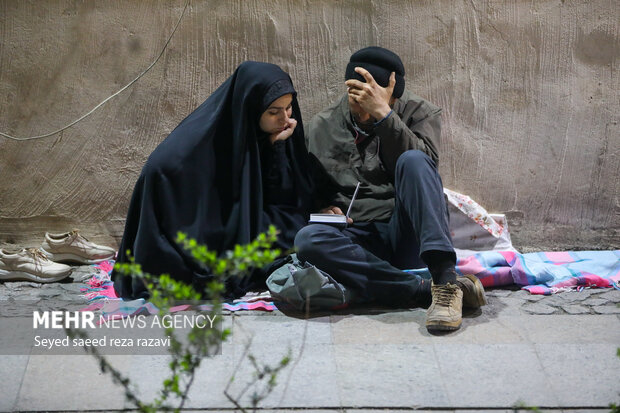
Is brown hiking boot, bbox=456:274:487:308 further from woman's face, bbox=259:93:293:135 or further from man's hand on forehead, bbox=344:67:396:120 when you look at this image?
woman's face, bbox=259:93:293:135

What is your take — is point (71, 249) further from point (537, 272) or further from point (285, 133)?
point (537, 272)

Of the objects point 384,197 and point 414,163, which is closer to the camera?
point 414,163

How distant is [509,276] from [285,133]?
4.60 feet

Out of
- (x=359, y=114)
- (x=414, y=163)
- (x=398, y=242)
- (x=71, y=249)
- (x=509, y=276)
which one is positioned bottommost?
(x=509, y=276)

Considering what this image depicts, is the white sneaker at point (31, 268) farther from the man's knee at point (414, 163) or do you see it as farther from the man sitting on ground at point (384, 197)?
the man's knee at point (414, 163)

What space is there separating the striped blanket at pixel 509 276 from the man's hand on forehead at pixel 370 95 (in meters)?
0.84

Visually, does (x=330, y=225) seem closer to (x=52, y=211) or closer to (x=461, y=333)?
(x=461, y=333)

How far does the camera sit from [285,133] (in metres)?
4.34

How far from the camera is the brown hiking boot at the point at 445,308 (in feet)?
12.5

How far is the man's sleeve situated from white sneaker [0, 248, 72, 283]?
1855mm

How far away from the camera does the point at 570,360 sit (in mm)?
3561

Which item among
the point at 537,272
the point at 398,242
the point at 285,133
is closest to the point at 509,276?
the point at 537,272

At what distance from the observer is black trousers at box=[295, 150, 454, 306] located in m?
3.94

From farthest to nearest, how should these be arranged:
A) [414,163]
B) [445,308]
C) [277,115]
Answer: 1. [277,115]
2. [414,163]
3. [445,308]
